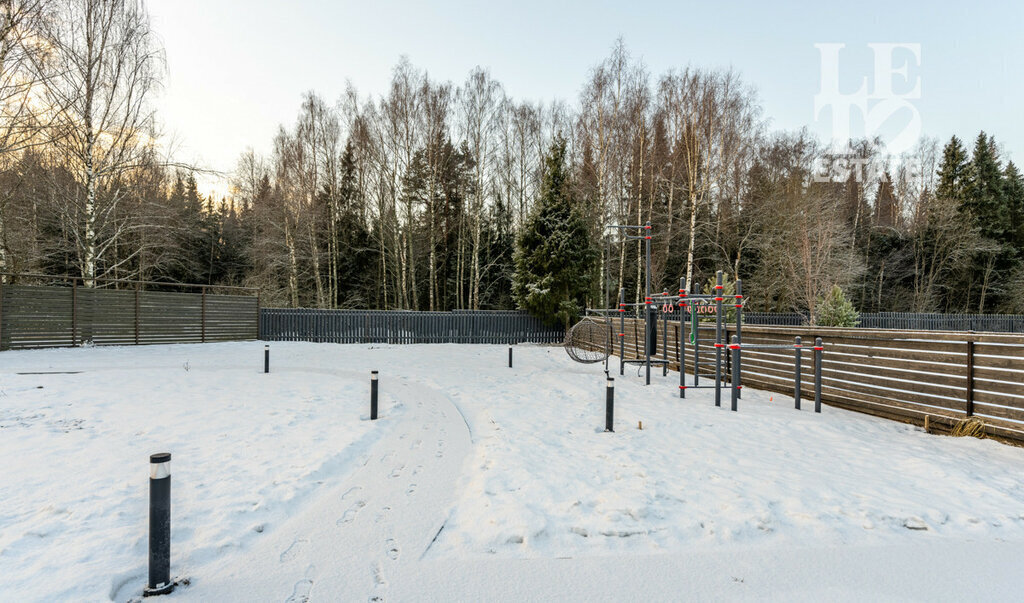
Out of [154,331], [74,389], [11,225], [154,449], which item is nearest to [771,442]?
[154,449]

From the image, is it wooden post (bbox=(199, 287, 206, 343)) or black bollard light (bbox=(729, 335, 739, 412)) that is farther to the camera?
wooden post (bbox=(199, 287, 206, 343))

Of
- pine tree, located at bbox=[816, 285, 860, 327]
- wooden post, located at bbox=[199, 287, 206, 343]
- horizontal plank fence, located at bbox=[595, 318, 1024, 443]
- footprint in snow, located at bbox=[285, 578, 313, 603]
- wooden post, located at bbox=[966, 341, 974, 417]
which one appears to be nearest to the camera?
footprint in snow, located at bbox=[285, 578, 313, 603]

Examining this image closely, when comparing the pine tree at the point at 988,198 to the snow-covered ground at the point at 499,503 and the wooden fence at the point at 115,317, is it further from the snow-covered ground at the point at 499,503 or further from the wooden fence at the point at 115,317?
the wooden fence at the point at 115,317

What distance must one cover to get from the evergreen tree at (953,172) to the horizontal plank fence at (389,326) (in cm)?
3602

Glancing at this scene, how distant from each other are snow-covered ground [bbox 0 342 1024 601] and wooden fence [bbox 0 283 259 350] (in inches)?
384

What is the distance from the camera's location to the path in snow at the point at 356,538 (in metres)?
2.69

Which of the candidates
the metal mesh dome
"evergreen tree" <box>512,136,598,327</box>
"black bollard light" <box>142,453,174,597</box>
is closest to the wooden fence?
"evergreen tree" <box>512,136,598,327</box>

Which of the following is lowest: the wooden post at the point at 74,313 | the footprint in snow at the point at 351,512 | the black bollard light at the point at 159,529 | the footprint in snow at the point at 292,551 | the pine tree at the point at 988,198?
the footprint in snow at the point at 351,512

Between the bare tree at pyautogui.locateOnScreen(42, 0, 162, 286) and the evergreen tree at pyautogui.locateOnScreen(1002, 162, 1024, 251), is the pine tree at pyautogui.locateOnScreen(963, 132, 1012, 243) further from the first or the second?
the bare tree at pyautogui.locateOnScreen(42, 0, 162, 286)

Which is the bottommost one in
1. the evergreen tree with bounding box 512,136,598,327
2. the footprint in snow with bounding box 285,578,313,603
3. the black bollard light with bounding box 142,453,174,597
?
the footprint in snow with bounding box 285,578,313,603

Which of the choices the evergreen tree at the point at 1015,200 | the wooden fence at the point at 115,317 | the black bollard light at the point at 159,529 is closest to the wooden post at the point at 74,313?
the wooden fence at the point at 115,317

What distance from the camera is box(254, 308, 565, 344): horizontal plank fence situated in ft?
71.0

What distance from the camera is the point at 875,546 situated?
3232mm

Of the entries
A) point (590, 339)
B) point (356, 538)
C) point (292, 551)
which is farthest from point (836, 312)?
point (292, 551)
